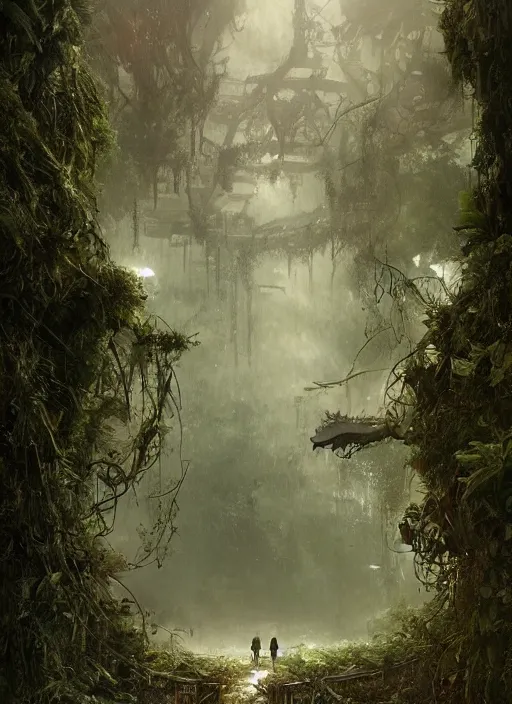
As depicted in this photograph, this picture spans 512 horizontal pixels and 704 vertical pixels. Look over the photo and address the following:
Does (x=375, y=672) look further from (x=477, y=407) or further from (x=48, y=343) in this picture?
(x=48, y=343)

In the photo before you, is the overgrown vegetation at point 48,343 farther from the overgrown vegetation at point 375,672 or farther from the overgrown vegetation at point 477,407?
the overgrown vegetation at point 375,672

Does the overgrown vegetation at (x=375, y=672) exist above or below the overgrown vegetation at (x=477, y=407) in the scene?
below

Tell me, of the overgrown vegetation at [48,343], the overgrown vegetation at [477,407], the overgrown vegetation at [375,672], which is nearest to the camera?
the overgrown vegetation at [48,343]

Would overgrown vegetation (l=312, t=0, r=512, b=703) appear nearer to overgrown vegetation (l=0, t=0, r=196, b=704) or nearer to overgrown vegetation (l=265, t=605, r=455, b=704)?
overgrown vegetation (l=265, t=605, r=455, b=704)

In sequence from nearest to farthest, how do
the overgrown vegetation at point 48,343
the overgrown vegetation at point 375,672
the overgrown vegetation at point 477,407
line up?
the overgrown vegetation at point 48,343 < the overgrown vegetation at point 477,407 < the overgrown vegetation at point 375,672

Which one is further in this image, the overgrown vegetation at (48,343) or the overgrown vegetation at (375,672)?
the overgrown vegetation at (375,672)

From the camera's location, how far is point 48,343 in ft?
13.6

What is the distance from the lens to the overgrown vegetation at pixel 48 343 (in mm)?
3486

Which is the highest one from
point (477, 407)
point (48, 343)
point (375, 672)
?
point (48, 343)

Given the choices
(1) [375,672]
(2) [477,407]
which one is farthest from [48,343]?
(1) [375,672]

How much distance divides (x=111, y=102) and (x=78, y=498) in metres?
8.06

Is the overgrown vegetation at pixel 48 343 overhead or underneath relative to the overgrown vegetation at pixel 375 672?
overhead

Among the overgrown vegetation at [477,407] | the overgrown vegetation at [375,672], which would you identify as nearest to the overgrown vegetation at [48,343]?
the overgrown vegetation at [477,407]

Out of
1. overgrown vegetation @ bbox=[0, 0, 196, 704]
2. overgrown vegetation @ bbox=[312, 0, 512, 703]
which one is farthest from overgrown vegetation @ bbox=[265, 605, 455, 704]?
overgrown vegetation @ bbox=[0, 0, 196, 704]
